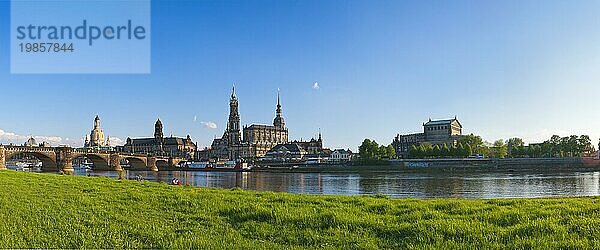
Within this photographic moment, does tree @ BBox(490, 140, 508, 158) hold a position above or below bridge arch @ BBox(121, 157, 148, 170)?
above

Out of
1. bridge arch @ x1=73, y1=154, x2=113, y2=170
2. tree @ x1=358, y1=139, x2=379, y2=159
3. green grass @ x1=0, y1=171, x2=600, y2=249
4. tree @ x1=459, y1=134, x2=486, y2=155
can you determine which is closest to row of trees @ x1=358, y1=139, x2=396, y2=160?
tree @ x1=358, y1=139, x2=379, y2=159

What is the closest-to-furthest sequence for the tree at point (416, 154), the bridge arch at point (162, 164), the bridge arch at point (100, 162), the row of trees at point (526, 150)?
the bridge arch at point (100, 162) → the row of trees at point (526, 150) → the tree at point (416, 154) → the bridge arch at point (162, 164)

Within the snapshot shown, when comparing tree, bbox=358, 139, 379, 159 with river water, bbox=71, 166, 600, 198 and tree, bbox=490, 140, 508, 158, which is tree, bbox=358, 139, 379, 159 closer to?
tree, bbox=490, 140, 508, 158

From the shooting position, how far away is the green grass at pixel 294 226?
30.9 ft

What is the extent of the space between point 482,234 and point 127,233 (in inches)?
298

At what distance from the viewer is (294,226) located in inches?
445

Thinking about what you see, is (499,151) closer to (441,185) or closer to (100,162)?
(441,185)

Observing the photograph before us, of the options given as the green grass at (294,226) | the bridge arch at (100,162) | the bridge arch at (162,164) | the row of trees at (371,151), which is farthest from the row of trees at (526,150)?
the green grass at (294,226)

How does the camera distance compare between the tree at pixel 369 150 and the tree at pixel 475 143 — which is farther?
the tree at pixel 475 143

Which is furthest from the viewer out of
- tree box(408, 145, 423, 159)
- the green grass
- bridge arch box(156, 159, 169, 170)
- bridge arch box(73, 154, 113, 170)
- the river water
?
bridge arch box(156, 159, 169, 170)

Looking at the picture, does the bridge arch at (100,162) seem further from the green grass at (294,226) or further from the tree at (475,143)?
the green grass at (294,226)

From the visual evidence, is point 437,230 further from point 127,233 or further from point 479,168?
point 479,168

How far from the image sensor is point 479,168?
388 feet

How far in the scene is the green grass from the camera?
30.9 feet
